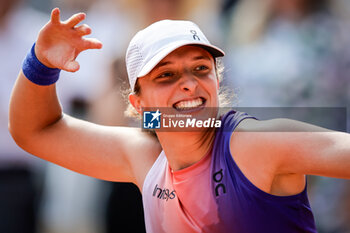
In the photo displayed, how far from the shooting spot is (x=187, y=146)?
79.6 inches

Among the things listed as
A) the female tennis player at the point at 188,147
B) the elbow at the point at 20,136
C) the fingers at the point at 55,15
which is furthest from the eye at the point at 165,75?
the elbow at the point at 20,136

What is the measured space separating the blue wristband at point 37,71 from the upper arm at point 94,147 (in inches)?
→ 12.0

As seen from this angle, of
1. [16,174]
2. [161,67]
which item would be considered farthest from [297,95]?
[16,174]

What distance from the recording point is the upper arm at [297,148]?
1.61m

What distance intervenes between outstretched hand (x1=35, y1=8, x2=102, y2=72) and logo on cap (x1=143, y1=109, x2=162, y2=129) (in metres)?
0.40

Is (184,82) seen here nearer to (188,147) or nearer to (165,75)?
(165,75)

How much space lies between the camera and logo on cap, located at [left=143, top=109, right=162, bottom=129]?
6.73 feet

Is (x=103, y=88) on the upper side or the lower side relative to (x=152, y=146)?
upper

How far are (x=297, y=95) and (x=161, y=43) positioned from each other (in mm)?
1612

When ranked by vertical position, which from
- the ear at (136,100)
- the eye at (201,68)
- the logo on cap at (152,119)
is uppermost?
the eye at (201,68)

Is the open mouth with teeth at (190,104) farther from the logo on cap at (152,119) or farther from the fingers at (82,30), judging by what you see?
the fingers at (82,30)

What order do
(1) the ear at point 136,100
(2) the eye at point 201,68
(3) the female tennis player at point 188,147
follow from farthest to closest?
1. (1) the ear at point 136,100
2. (2) the eye at point 201,68
3. (3) the female tennis player at point 188,147

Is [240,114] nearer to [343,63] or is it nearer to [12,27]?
[343,63]

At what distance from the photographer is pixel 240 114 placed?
195 cm
